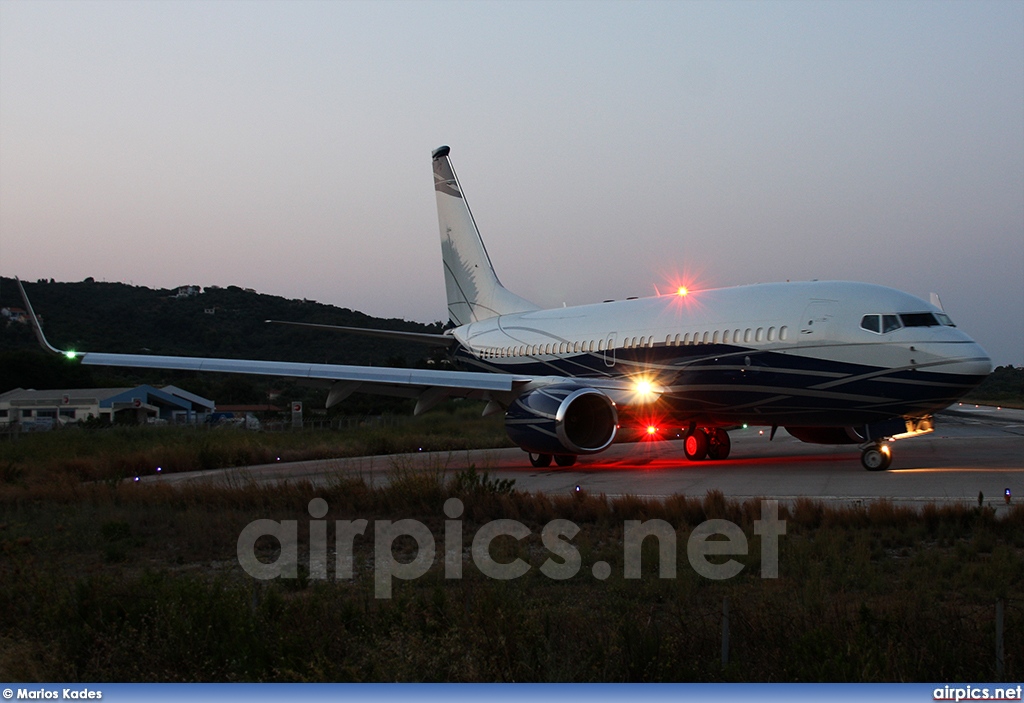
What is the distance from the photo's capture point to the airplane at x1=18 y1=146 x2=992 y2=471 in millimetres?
16531

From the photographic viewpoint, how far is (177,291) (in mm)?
84500

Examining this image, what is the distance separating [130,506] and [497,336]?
13185 millimetres

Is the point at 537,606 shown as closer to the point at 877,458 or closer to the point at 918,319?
the point at 877,458

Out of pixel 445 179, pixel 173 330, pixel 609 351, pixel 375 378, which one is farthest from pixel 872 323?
pixel 173 330

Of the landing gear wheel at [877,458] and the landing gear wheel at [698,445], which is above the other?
the landing gear wheel at [698,445]

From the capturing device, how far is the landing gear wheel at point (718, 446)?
2111 centimetres

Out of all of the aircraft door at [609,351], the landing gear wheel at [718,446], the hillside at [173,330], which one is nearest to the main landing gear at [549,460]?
the aircraft door at [609,351]

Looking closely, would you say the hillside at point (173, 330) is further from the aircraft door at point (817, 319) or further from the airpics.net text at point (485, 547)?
the airpics.net text at point (485, 547)

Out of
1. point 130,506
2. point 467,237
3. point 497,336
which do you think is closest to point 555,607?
point 130,506

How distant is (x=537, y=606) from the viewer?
24.1 feet

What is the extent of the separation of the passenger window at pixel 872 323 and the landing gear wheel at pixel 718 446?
498 centimetres

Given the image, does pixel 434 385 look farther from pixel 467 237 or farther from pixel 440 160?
pixel 440 160

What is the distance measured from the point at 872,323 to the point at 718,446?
17.3 ft

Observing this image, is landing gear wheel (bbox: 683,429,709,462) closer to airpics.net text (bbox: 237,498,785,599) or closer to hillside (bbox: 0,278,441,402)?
airpics.net text (bbox: 237,498,785,599)
